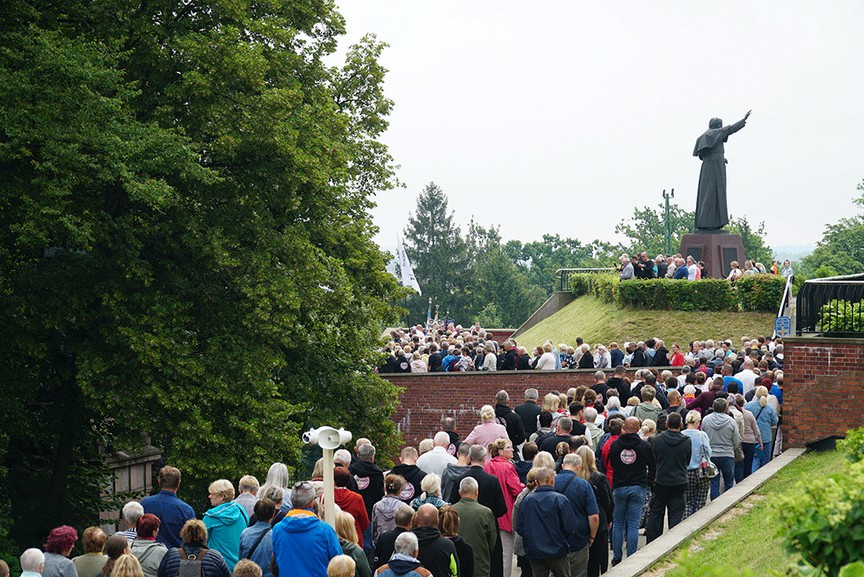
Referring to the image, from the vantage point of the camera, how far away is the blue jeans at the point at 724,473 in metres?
14.2

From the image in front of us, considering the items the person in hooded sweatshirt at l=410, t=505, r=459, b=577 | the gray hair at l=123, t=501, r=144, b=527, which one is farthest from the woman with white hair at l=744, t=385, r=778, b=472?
the gray hair at l=123, t=501, r=144, b=527

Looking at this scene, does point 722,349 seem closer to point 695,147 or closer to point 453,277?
point 695,147

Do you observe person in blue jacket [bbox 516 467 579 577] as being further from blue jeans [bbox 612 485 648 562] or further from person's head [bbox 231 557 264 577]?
person's head [bbox 231 557 264 577]

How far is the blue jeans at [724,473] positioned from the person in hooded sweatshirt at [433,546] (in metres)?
6.43

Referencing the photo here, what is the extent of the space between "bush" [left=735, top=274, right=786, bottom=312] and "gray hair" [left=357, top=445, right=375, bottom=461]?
21.8m

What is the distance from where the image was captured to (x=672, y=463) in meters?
12.5

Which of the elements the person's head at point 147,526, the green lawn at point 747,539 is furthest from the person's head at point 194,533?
the green lawn at point 747,539

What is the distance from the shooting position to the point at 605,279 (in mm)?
36312

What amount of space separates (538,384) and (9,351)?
12337mm

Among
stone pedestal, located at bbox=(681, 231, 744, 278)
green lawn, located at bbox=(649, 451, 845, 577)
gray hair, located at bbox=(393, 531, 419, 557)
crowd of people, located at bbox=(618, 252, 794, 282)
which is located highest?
stone pedestal, located at bbox=(681, 231, 744, 278)

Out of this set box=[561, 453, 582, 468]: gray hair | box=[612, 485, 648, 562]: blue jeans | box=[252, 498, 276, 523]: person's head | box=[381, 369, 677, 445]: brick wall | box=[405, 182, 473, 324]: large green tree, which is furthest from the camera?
box=[405, 182, 473, 324]: large green tree

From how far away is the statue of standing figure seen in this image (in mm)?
35375

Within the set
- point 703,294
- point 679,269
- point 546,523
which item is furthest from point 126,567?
point 679,269

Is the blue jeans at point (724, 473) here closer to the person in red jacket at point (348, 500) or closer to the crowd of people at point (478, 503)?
the crowd of people at point (478, 503)
